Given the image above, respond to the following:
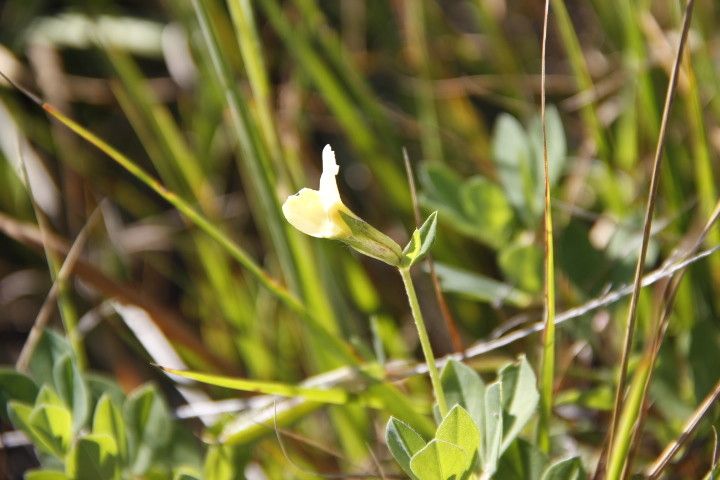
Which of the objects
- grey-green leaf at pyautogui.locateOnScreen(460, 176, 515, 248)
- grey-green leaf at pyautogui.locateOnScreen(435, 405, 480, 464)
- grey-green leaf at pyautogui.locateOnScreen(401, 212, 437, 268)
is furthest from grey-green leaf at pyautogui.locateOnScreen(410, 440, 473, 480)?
grey-green leaf at pyautogui.locateOnScreen(460, 176, 515, 248)

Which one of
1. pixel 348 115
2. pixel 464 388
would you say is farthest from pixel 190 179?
pixel 464 388

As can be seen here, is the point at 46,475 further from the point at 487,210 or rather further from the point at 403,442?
the point at 487,210

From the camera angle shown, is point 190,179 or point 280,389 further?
point 190,179

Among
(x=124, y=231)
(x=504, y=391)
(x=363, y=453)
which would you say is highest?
(x=504, y=391)

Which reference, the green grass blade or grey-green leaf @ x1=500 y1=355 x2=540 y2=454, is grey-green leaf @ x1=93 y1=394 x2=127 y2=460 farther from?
grey-green leaf @ x1=500 y1=355 x2=540 y2=454

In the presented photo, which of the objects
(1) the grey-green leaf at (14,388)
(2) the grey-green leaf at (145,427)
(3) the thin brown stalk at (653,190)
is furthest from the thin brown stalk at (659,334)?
(1) the grey-green leaf at (14,388)

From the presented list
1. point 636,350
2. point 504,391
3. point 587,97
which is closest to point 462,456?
point 504,391

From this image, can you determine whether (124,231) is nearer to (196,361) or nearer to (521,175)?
(196,361)
